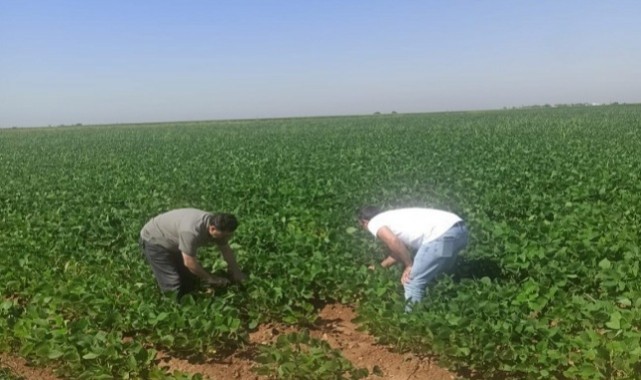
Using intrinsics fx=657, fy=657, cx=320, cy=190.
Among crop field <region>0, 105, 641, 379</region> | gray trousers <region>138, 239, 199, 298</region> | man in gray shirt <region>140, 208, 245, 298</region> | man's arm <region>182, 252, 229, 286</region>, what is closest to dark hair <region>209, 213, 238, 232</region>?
man in gray shirt <region>140, 208, 245, 298</region>

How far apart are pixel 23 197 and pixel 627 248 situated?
10813 mm

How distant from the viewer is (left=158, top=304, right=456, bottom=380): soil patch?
15.7ft

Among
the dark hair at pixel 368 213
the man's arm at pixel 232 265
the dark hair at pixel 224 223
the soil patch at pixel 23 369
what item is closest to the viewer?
the soil patch at pixel 23 369

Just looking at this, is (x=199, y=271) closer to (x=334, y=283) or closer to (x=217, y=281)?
(x=217, y=281)

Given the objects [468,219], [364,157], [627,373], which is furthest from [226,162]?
[627,373]

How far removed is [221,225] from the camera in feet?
18.4

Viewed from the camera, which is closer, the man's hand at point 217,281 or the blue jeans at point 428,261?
the blue jeans at point 428,261

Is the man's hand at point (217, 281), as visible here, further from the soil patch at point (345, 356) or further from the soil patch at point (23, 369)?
the soil patch at point (23, 369)

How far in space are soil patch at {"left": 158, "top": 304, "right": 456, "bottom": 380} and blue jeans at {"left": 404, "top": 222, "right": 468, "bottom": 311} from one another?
57 cm

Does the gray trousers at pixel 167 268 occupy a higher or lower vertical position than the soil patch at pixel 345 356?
higher

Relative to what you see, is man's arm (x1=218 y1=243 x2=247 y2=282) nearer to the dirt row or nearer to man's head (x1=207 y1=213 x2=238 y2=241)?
man's head (x1=207 y1=213 x2=238 y2=241)

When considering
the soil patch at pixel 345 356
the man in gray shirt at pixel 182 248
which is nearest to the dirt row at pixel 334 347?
the soil patch at pixel 345 356

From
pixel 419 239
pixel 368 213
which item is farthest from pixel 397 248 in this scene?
pixel 368 213

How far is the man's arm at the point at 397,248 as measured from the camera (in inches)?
225
